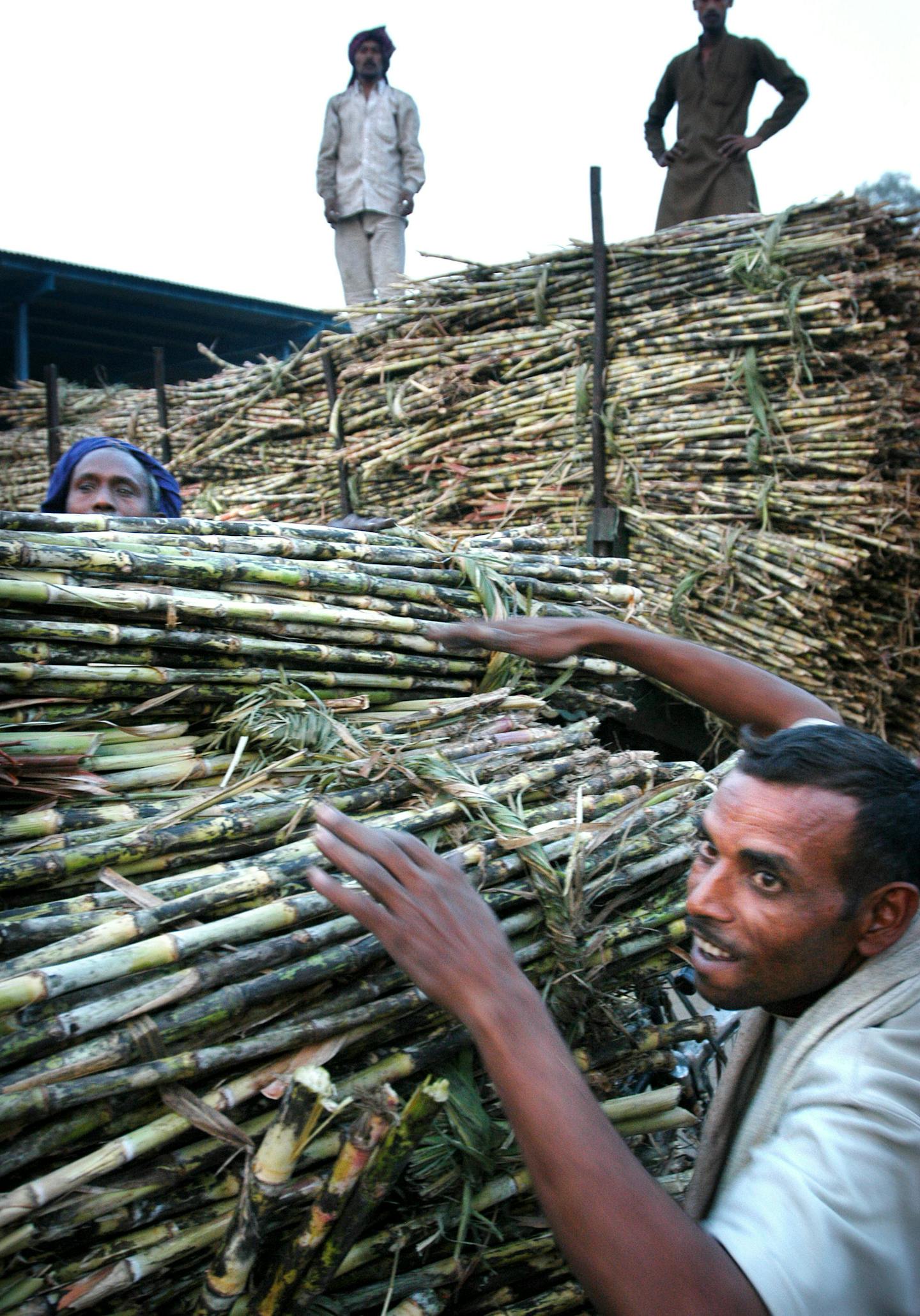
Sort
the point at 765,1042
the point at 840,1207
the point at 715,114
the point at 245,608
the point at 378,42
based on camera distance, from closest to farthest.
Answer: the point at 840,1207 < the point at 765,1042 < the point at 245,608 < the point at 715,114 < the point at 378,42

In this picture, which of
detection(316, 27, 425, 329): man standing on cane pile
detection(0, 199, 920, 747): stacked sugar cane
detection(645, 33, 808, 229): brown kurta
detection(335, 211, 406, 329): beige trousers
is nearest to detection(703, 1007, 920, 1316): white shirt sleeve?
detection(0, 199, 920, 747): stacked sugar cane

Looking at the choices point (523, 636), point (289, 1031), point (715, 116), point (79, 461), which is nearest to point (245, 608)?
point (523, 636)

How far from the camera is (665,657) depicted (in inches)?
95.6

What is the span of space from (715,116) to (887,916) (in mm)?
7034

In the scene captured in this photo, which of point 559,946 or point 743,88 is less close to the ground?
point 743,88

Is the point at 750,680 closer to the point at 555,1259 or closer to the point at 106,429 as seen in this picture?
the point at 555,1259

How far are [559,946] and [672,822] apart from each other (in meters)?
0.51

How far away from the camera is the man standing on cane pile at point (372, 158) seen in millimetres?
8250

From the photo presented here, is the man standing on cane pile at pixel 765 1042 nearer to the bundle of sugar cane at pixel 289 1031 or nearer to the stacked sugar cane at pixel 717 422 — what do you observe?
the bundle of sugar cane at pixel 289 1031

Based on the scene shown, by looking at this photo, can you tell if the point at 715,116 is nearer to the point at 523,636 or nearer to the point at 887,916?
the point at 523,636

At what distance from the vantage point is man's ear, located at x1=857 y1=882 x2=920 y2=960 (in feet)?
4.64

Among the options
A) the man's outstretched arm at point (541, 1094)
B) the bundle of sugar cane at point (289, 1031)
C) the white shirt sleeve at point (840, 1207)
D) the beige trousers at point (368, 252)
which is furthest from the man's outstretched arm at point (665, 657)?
the beige trousers at point (368, 252)

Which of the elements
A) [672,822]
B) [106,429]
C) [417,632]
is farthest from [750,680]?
[106,429]

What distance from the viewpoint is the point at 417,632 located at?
8.10 feet
